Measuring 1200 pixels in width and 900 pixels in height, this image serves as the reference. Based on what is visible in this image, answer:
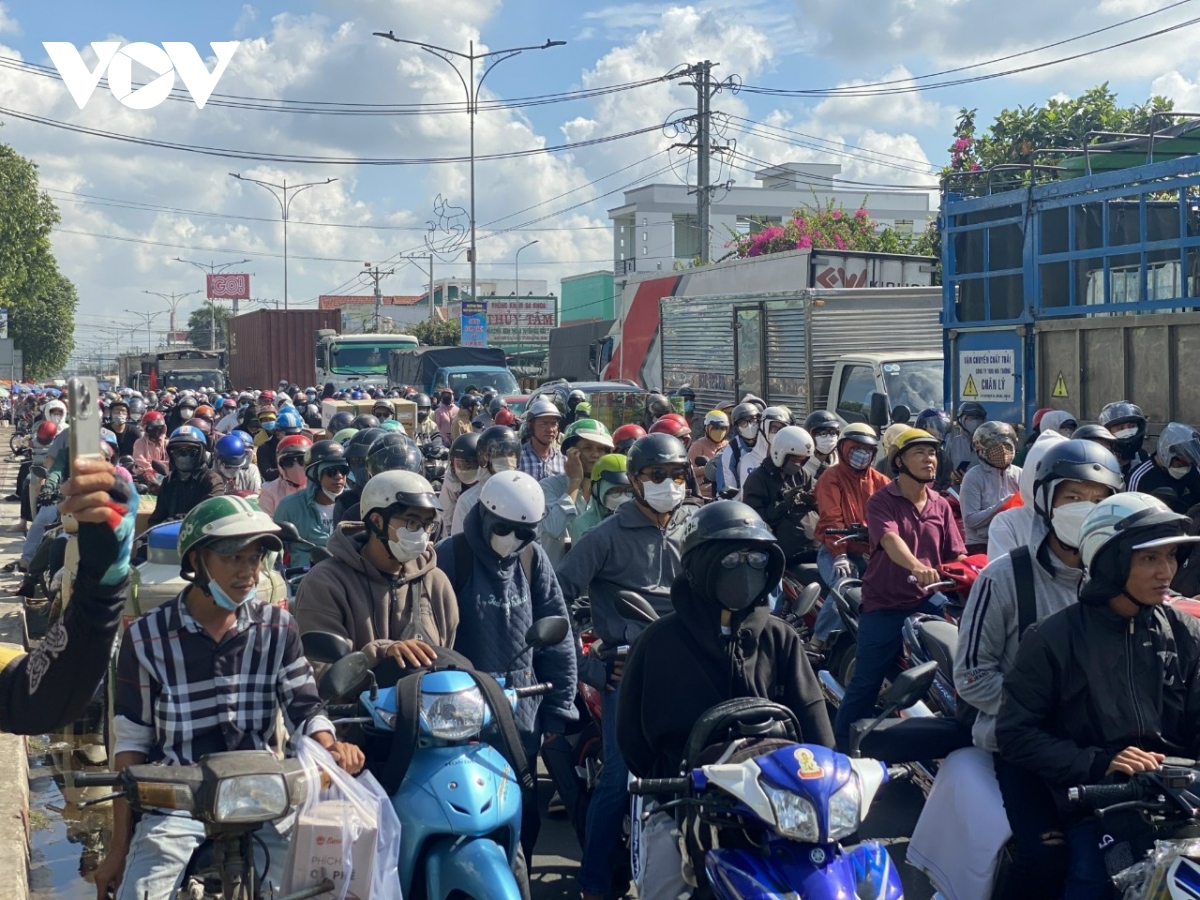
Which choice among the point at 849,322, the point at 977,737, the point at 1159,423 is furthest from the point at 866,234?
the point at 977,737

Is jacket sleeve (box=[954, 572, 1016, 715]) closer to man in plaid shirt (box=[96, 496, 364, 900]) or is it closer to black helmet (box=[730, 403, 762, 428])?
man in plaid shirt (box=[96, 496, 364, 900])

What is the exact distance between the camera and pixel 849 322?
17641 mm

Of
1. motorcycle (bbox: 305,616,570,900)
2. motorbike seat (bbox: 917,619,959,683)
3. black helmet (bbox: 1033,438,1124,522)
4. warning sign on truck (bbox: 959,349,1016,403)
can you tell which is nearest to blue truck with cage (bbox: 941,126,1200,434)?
warning sign on truck (bbox: 959,349,1016,403)

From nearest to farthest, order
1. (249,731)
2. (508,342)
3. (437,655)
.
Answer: (249,731)
(437,655)
(508,342)

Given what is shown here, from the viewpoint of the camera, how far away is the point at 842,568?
834cm

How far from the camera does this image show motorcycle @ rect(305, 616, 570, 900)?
13.6 ft

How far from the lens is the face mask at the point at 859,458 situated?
872cm

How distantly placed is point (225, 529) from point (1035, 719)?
90.5 inches

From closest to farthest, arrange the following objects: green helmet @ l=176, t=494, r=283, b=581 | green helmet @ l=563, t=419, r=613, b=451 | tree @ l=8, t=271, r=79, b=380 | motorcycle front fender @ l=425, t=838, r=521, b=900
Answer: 1. green helmet @ l=176, t=494, r=283, b=581
2. motorcycle front fender @ l=425, t=838, r=521, b=900
3. green helmet @ l=563, t=419, r=613, b=451
4. tree @ l=8, t=271, r=79, b=380

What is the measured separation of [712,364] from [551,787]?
14133mm

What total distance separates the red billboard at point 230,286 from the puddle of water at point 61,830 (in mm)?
130677

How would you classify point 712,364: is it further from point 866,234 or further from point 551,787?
point 866,234

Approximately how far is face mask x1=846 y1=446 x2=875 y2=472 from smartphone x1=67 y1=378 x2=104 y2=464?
6356 mm

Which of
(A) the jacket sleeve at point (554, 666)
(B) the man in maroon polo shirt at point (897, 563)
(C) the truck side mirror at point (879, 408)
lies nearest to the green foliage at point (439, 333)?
(C) the truck side mirror at point (879, 408)
